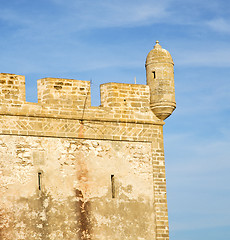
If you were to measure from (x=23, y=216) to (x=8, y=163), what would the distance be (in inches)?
53.6

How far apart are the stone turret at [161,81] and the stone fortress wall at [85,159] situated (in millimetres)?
28

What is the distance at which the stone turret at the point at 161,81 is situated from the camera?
20172mm

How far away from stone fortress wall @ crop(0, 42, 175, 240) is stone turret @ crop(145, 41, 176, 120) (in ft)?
0.09

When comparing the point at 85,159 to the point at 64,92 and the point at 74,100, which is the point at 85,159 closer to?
the point at 74,100

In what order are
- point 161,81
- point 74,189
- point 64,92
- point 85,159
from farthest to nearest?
point 161,81, point 64,92, point 85,159, point 74,189

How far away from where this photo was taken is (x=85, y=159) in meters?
18.8

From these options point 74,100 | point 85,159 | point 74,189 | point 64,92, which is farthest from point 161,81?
point 74,189

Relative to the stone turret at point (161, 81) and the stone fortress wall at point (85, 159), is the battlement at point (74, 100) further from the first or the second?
the stone turret at point (161, 81)

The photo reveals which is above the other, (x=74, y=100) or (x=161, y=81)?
(x=161, y=81)

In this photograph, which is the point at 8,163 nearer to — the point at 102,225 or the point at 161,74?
the point at 102,225

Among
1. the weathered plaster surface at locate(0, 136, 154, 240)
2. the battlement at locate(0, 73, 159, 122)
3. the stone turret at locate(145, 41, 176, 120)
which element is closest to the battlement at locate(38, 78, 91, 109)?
the battlement at locate(0, 73, 159, 122)

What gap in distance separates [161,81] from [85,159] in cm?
332

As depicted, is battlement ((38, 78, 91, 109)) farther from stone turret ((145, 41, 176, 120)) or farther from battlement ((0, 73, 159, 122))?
stone turret ((145, 41, 176, 120))

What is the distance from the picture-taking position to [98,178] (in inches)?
745
